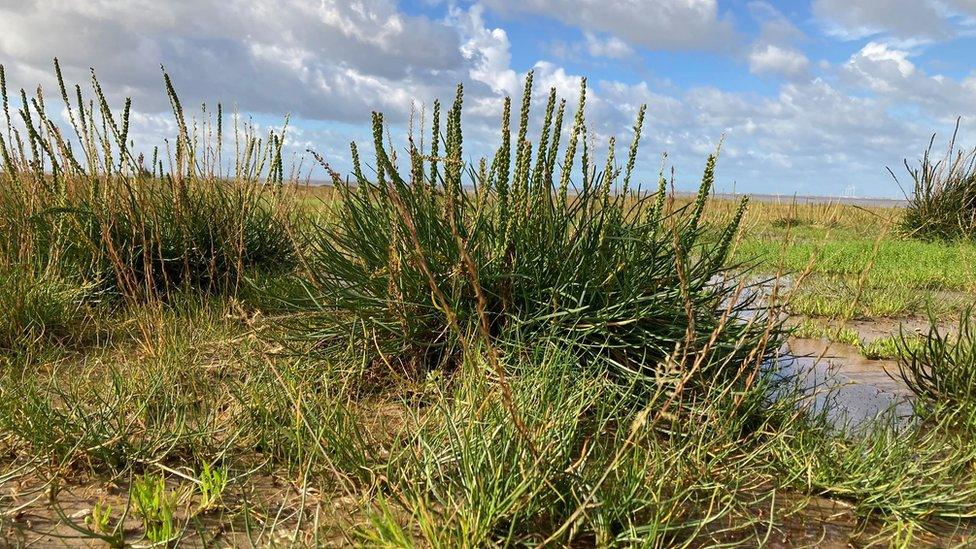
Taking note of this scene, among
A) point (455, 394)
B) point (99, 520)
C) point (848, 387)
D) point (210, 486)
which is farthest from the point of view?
point (848, 387)

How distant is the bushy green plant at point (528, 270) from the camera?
243 centimetres

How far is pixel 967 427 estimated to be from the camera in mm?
2404

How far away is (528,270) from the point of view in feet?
8.20

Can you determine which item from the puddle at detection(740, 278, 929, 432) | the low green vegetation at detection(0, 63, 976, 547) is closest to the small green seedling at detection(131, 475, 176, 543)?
the low green vegetation at detection(0, 63, 976, 547)

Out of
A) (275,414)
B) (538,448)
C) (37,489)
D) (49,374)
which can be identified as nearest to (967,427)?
(538,448)

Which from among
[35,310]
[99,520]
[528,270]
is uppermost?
[528,270]

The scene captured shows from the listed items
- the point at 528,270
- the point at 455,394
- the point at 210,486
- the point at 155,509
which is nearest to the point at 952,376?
the point at 528,270

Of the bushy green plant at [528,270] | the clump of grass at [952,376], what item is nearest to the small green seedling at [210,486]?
the bushy green plant at [528,270]

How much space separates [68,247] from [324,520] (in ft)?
9.59

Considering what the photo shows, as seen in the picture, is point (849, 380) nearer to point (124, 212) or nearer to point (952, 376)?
point (952, 376)

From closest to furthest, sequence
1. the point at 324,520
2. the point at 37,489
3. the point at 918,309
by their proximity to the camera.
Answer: the point at 324,520 → the point at 37,489 → the point at 918,309

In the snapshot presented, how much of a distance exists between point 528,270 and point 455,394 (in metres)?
0.66

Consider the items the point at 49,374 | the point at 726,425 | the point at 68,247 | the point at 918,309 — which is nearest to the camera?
the point at 726,425

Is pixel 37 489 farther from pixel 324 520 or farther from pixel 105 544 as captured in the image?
pixel 324 520
